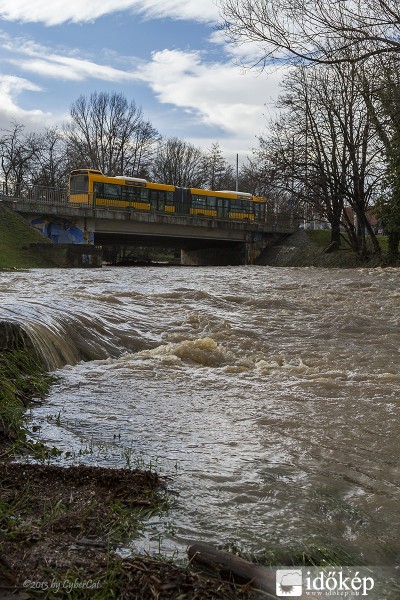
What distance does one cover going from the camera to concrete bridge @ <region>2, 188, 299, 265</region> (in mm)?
39875

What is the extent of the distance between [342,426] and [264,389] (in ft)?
4.79

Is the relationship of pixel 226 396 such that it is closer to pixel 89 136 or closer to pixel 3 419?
pixel 3 419

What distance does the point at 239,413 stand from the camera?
571cm

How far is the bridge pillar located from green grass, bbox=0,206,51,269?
55.4 ft

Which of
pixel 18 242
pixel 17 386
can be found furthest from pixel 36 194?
pixel 17 386

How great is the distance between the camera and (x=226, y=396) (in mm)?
6398

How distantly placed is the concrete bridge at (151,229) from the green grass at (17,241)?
1.46 meters

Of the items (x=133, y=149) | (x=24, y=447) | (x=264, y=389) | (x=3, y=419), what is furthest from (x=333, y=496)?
(x=133, y=149)

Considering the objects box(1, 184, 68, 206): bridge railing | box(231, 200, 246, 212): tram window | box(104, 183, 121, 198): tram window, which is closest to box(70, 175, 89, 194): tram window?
box(104, 183, 121, 198): tram window

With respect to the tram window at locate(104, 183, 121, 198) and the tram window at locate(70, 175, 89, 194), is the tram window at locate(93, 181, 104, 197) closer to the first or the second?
the tram window at locate(104, 183, 121, 198)

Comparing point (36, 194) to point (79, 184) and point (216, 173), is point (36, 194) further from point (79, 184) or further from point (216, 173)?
point (216, 173)

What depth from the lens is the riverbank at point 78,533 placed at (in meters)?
2.64

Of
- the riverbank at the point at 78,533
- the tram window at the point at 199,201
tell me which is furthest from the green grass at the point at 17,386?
the tram window at the point at 199,201

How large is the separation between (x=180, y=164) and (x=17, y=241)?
4218 centimetres
